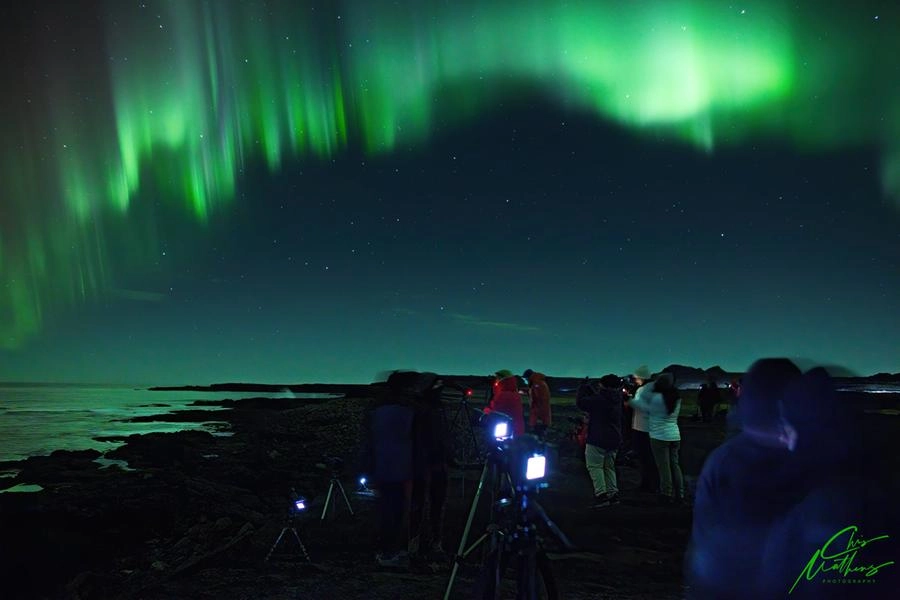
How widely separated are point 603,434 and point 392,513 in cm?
465

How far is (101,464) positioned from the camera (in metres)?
28.6

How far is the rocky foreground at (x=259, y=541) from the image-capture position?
6.59 meters

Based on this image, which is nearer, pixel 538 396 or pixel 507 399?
pixel 507 399

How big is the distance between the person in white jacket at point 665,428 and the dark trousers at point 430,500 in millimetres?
4386

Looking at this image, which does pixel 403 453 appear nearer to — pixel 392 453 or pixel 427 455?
pixel 392 453

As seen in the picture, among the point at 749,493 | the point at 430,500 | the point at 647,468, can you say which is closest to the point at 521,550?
the point at 749,493

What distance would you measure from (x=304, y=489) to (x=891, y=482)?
15529 millimetres

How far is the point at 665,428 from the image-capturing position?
10.2m

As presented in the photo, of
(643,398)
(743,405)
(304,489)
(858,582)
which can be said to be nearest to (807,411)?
(743,405)

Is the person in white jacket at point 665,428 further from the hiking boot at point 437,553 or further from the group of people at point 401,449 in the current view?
the group of people at point 401,449

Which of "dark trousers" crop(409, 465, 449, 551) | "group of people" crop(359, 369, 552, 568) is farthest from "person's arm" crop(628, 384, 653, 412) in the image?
"dark trousers" crop(409, 465, 449, 551)

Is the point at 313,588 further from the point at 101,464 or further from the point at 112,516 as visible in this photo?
the point at 101,464
